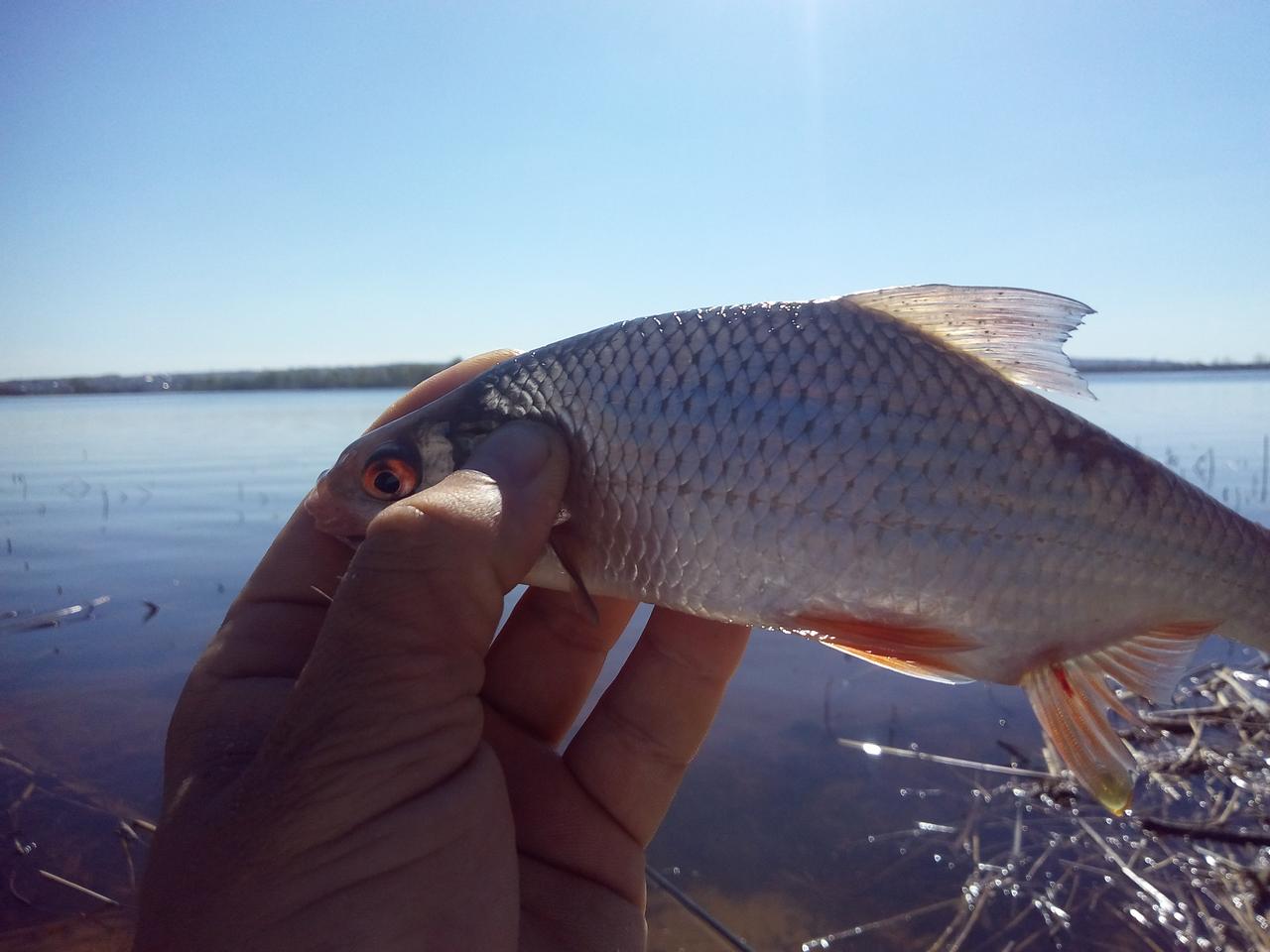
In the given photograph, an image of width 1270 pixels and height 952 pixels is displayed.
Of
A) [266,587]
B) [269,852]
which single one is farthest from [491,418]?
[269,852]

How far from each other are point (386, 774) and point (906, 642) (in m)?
1.63

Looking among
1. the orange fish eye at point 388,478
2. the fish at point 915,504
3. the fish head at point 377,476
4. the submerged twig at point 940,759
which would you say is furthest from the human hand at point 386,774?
the submerged twig at point 940,759

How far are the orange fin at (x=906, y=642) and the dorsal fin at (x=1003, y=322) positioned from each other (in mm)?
924

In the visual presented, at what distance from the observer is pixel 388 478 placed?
108 inches

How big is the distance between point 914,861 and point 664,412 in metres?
3.10

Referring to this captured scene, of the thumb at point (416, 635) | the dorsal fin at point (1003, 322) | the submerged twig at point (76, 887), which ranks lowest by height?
the submerged twig at point (76, 887)

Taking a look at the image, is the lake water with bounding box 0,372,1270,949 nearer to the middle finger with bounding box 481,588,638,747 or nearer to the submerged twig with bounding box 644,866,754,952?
the submerged twig with bounding box 644,866,754,952

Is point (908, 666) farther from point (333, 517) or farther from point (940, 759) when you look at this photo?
point (940, 759)

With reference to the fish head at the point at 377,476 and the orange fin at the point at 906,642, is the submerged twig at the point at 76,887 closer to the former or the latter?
the fish head at the point at 377,476

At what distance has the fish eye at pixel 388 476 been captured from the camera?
273cm

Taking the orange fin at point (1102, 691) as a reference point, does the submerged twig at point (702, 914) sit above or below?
below

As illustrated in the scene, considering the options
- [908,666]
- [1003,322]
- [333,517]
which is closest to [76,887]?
[333,517]

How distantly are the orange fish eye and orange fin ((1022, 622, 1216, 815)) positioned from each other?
2.25m

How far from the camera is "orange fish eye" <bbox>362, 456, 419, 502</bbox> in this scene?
2727 millimetres
